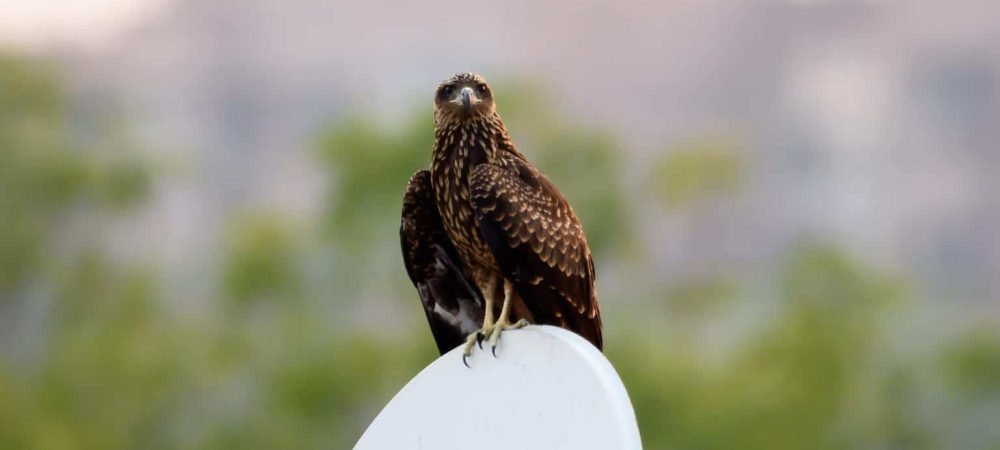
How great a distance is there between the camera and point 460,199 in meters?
3.35

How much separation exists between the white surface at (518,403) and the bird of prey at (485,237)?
484 mm

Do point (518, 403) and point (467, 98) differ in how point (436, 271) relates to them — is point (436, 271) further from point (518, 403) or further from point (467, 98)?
point (518, 403)

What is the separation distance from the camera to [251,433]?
28.1 feet

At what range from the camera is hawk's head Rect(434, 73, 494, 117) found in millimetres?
3453

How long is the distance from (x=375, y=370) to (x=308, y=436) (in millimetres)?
678

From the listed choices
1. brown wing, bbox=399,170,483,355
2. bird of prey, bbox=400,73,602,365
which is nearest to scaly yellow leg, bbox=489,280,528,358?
bird of prey, bbox=400,73,602,365

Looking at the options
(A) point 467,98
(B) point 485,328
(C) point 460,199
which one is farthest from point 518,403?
(A) point 467,98

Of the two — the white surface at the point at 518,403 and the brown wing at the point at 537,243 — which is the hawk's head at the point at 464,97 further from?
the white surface at the point at 518,403

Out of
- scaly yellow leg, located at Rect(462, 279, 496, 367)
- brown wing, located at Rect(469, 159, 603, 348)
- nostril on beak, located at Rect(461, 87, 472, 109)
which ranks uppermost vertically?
nostril on beak, located at Rect(461, 87, 472, 109)

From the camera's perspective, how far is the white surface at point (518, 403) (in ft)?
6.97

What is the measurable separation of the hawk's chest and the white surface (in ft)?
1.83

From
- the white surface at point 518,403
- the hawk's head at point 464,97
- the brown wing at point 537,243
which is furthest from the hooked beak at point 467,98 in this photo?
the white surface at point 518,403

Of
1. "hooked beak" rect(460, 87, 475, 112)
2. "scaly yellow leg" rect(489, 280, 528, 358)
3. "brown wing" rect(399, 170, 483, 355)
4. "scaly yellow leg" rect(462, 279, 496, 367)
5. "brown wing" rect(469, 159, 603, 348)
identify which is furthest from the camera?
"brown wing" rect(399, 170, 483, 355)

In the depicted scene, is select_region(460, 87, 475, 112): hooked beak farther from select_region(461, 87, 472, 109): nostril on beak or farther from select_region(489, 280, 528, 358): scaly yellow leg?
select_region(489, 280, 528, 358): scaly yellow leg
